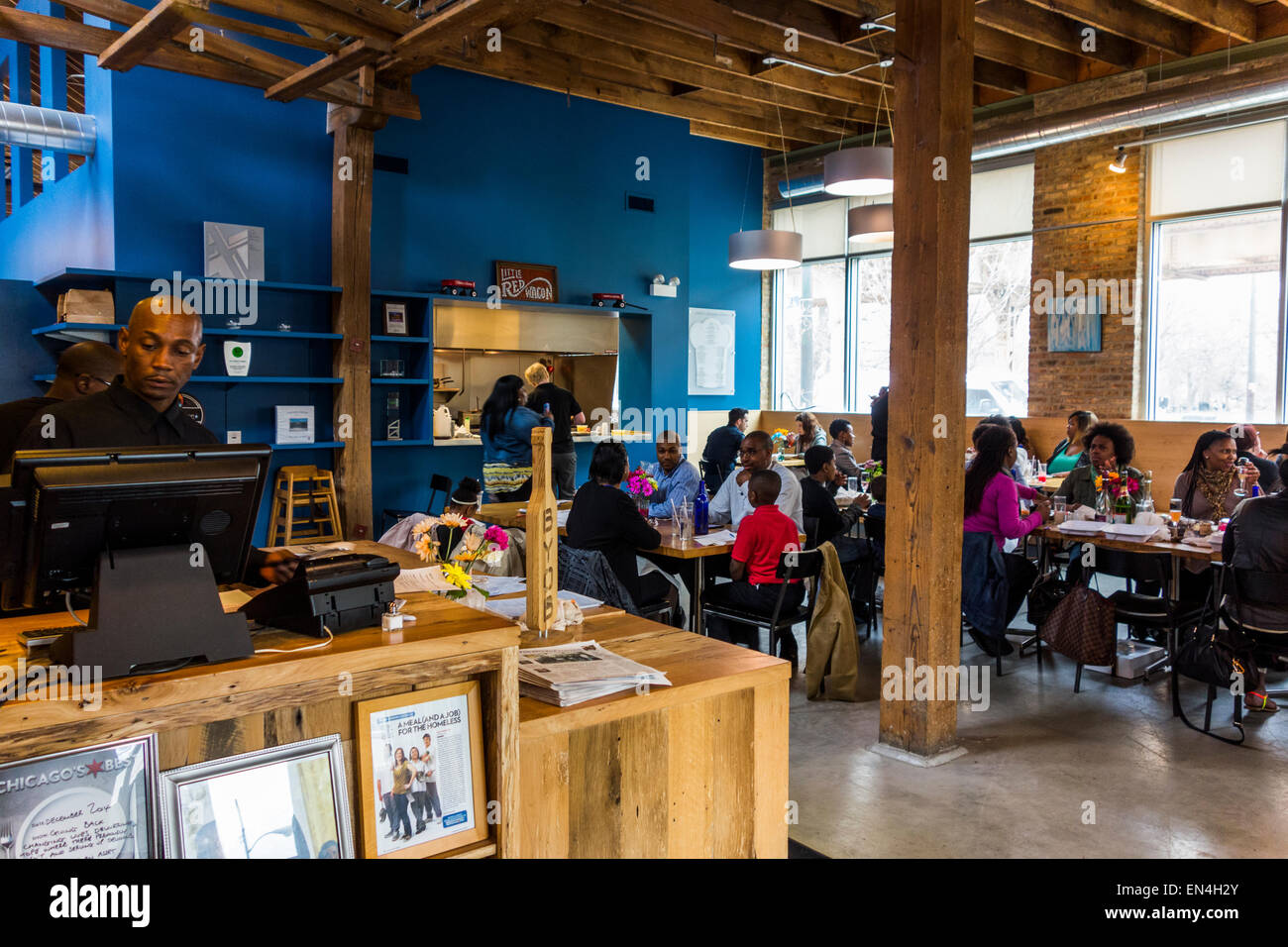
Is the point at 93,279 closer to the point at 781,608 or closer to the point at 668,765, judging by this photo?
the point at 781,608

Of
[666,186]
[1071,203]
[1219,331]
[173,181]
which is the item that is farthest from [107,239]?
[1219,331]

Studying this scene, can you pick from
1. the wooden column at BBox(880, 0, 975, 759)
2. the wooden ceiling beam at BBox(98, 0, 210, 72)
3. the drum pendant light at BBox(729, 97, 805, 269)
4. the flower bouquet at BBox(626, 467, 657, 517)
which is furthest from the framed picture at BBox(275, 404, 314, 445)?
the wooden column at BBox(880, 0, 975, 759)

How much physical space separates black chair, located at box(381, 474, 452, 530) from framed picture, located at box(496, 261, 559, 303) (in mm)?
1980

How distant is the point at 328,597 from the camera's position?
69.2 inches

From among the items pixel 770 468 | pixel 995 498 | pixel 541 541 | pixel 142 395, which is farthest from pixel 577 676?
pixel 995 498

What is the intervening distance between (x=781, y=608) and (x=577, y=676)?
9.16 ft

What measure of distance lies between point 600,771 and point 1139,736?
3312 mm

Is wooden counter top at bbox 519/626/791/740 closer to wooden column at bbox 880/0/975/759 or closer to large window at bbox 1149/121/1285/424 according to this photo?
wooden column at bbox 880/0/975/759

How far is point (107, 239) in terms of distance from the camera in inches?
286

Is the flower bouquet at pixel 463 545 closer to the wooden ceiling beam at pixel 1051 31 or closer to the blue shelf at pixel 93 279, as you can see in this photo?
the blue shelf at pixel 93 279

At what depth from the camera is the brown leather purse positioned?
16.0 feet

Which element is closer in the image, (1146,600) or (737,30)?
(1146,600)
